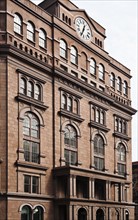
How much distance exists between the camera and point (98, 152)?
47375mm

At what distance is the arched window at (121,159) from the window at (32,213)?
16.1m

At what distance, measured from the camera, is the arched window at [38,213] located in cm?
3744

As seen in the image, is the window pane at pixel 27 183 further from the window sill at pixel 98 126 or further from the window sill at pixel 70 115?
the window sill at pixel 98 126

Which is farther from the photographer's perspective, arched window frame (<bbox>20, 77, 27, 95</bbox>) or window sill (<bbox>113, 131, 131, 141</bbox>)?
window sill (<bbox>113, 131, 131, 141</bbox>)

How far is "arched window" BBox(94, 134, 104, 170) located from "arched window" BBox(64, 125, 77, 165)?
400cm

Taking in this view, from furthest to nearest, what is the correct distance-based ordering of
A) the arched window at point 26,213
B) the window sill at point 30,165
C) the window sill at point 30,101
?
the window sill at point 30,101
the arched window at point 26,213
the window sill at point 30,165

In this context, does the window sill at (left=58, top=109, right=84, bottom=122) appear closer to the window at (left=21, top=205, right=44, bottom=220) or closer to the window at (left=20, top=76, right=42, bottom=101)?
the window at (left=20, top=76, right=42, bottom=101)

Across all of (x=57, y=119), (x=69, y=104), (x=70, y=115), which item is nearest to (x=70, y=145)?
(x=70, y=115)

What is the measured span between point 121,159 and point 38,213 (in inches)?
700

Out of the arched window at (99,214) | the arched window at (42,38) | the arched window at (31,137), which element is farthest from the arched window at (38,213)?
the arched window at (42,38)

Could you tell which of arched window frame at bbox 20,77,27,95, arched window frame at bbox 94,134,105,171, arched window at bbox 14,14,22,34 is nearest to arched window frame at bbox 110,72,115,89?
arched window frame at bbox 94,134,105,171

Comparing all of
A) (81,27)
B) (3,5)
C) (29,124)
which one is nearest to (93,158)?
(29,124)

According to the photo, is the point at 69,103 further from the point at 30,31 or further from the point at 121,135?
the point at 121,135

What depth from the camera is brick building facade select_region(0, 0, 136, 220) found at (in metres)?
36.5
